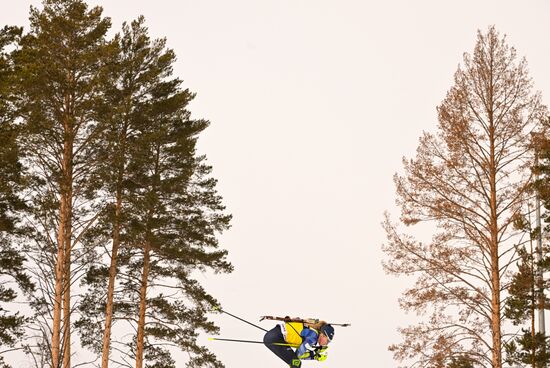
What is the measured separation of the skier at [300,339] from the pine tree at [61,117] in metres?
8.27

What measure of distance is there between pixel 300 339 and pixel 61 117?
35.7ft

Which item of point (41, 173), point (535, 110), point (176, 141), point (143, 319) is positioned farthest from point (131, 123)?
point (535, 110)

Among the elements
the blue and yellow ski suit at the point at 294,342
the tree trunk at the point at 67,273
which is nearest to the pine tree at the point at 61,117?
the tree trunk at the point at 67,273

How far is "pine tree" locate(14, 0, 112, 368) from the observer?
18.2 m

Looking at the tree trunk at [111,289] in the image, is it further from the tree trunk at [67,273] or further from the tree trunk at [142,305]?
the tree trunk at [67,273]

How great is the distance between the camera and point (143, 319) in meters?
21.2

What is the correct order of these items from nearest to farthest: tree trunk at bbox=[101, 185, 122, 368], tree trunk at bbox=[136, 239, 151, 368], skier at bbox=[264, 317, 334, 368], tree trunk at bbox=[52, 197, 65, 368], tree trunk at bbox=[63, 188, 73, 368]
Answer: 1. skier at bbox=[264, 317, 334, 368]
2. tree trunk at bbox=[52, 197, 65, 368]
3. tree trunk at bbox=[63, 188, 73, 368]
4. tree trunk at bbox=[101, 185, 122, 368]
5. tree trunk at bbox=[136, 239, 151, 368]

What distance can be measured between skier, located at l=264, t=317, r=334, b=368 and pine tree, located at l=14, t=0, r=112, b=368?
8269 millimetres

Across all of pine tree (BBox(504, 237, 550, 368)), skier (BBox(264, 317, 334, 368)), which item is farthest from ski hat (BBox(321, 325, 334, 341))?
pine tree (BBox(504, 237, 550, 368))

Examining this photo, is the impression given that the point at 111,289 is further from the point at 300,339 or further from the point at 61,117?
the point at 300,339

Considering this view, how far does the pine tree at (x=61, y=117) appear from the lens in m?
18.2

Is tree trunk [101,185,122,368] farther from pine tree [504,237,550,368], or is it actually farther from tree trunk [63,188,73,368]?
pine tree [504,237,550,368]

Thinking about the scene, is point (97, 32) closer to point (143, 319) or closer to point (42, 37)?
point (42, 37)

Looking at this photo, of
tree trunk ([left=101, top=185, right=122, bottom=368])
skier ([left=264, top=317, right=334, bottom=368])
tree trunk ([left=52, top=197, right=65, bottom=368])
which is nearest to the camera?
skier ([left=264, top=317, right=334, bottom=368])
